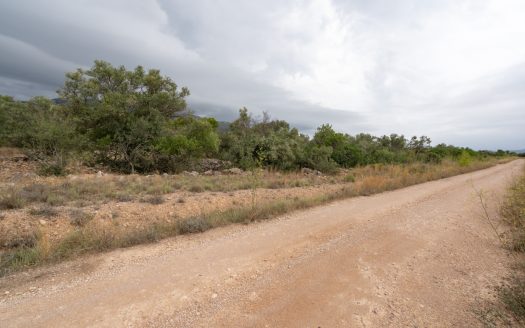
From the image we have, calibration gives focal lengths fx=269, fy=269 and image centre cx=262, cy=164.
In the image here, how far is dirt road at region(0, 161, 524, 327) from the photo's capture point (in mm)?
3045

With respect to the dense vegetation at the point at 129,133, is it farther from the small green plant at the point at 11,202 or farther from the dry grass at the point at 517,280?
the dry grass at the point at 517,280

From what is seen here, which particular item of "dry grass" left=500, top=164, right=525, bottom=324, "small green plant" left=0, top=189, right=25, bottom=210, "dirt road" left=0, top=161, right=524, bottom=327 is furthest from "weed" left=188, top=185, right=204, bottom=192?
"dry grass" left=500, top=164, right=525, bottom=324

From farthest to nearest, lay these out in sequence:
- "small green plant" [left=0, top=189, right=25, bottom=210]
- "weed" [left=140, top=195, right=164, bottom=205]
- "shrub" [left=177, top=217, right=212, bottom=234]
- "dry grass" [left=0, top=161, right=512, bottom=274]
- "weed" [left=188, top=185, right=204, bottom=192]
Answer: "weed" [left=188, top=185, right=204, bottom=192] → "weed" [left=140, top=195, right=164, bottom=205] → "small green plant" [left=0, top=189, right=25, bottom=210] → "shrub" [left=177, top=217, right=212, bottom=234] → "dry grass" [left=0, top=161, right=512, bottom=274]

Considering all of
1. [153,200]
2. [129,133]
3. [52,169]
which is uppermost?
[129,133]

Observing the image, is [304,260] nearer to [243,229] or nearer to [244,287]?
[244,287]

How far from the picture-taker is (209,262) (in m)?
4.33

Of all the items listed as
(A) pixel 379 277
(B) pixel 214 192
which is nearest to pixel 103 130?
(B) pixel 214 192

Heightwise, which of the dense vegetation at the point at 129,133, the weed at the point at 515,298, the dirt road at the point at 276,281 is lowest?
the dirt road at the point at 276,281

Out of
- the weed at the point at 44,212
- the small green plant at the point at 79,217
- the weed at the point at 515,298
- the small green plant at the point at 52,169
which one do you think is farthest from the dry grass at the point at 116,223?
the weed at the point at 515,298

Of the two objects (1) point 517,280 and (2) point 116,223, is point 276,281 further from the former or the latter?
(2) point 116,223

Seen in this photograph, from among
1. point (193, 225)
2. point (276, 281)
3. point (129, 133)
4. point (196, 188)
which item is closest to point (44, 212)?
point (193, 225)

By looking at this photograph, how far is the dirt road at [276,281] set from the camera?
3045mm

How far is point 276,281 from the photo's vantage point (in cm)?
379

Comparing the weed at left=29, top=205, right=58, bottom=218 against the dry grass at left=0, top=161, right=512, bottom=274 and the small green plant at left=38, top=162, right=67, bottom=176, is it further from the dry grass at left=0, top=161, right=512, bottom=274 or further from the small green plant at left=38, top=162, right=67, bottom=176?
the small green plant at left=38, top=162, right=67, bottom=176
